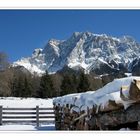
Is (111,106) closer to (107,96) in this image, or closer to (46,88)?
(107,96)

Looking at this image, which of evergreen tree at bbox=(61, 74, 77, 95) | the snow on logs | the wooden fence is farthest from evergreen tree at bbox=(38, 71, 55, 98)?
the snow on logs

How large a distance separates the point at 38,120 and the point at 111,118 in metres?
7.67

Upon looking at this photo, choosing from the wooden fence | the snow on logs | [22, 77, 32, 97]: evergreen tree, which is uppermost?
[22, 77, 32, 97]: evergreen tree

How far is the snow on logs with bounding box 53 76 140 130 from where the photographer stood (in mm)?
3854

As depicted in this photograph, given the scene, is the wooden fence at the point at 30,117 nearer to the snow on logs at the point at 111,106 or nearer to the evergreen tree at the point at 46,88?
the snow on logs at the point at 111,106

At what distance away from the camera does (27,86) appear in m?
33.0

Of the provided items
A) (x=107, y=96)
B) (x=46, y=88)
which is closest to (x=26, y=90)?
(x=46, y=88)

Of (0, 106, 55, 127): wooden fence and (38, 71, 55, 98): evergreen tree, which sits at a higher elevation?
(38, 71, 55, 98): evergreen tree

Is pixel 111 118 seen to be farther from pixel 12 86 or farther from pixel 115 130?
pixel 12 86

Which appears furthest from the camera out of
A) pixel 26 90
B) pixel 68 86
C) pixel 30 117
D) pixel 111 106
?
pixel 26 90

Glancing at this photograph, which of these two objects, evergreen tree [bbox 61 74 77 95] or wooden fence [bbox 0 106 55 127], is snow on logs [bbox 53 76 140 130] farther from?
evergreen tree [bbox 61 74 77 95]

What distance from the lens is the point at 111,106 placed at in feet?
13.8

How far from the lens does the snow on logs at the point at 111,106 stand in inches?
152
